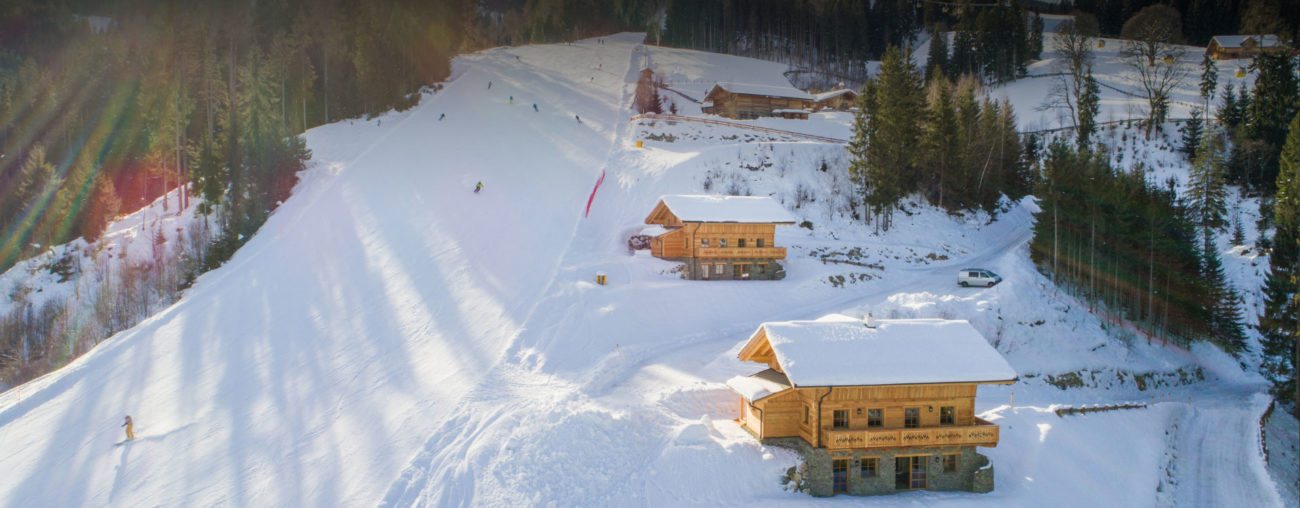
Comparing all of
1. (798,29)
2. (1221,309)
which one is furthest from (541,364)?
(798,29)

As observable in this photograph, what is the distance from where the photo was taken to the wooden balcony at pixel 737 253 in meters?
39.1

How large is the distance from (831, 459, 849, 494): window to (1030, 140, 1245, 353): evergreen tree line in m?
22.5

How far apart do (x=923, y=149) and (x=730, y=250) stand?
1916cm

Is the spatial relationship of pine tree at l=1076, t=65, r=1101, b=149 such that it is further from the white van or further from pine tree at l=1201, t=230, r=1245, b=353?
the white van

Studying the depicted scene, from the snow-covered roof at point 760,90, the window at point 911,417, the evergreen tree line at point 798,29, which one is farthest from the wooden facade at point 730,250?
the evergreen tree line at point 798,29

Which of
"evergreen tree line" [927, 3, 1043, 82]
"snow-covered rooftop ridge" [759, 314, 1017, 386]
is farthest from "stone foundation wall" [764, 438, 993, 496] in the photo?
"evergreen tree line" [927, 3, 1043, 82]

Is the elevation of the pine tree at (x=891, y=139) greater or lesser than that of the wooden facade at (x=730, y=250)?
greater

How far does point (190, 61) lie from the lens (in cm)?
5928

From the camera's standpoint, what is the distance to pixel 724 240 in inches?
1551

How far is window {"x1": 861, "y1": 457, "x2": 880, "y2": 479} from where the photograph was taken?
2106 cm

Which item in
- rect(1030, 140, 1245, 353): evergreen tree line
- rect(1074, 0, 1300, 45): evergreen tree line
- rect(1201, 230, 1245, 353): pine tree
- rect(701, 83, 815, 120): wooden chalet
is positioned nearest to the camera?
rect(1201, 230, 1245, 353): pine tree

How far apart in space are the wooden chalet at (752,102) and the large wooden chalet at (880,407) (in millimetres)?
53918

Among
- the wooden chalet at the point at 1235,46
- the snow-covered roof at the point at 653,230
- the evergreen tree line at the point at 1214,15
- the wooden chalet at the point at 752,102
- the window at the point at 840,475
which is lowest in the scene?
the window at the point at 840,475

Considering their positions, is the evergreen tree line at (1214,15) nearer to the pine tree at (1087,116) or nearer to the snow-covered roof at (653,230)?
the pine tree at (1087,116)
